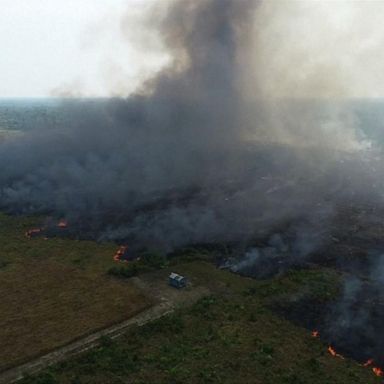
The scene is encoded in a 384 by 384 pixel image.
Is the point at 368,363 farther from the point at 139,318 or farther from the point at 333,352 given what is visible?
the point at 139,318

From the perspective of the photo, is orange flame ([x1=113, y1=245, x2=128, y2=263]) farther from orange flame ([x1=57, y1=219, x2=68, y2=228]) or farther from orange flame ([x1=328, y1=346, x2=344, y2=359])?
orange flame ([x1=328, y1=346, x2=344, y2=359])

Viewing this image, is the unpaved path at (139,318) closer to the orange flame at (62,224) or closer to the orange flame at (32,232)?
the orange flame at (62,224)

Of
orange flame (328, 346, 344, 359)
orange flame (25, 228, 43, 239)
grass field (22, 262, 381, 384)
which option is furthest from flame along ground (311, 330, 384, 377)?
orange flame (25, 228, 43, 239)

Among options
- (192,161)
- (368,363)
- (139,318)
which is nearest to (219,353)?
(139,318)

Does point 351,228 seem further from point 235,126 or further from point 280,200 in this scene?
point 235,126

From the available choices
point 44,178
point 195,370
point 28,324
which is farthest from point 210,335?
point 44,178
